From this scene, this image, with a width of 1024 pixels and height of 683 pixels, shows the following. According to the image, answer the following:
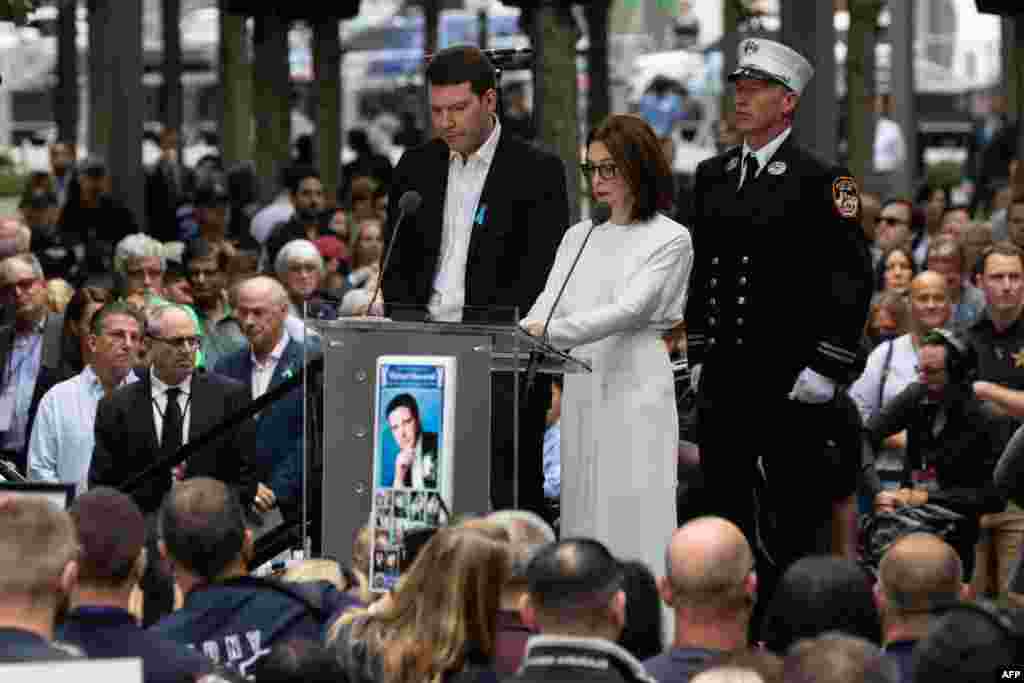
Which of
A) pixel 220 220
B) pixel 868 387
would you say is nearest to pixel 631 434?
pixel 868 387

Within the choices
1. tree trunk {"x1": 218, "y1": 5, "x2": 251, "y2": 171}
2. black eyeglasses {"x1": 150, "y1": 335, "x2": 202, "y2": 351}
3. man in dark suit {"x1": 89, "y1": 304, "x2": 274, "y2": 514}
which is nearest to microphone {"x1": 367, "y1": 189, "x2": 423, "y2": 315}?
man in dark suit {"x1": 89, "y1": 304, "x2": 274, "y2": 514}

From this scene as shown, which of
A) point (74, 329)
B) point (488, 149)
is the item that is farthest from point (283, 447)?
point (74, 329)

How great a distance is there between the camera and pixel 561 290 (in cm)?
894

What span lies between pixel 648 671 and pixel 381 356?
2.09 meters

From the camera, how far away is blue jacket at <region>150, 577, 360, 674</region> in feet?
24.2

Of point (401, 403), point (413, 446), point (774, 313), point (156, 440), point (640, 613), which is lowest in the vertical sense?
point (640, 613)

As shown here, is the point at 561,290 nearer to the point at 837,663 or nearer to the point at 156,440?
the point at 837,663

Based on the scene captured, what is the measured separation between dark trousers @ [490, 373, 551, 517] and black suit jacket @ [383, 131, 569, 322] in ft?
1.26

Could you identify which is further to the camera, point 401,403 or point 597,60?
point 597,60

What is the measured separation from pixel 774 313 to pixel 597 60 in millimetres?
22931

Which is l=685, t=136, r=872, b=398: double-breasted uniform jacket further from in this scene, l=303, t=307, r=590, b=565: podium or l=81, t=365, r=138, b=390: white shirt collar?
l=81, t=365, r=138, b=390: white shirt collar

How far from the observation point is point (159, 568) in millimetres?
9094

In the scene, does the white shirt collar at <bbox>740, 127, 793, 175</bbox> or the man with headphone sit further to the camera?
the man with headphone

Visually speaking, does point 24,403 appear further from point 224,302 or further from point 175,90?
point 175,90
